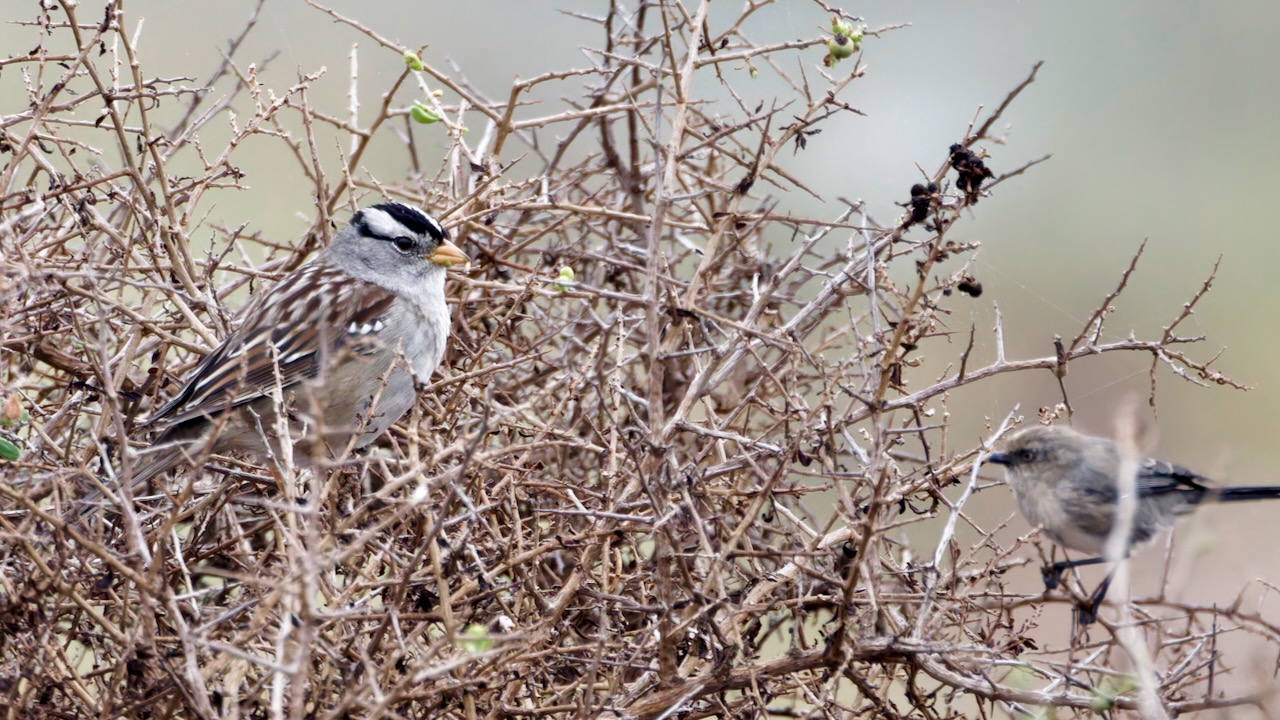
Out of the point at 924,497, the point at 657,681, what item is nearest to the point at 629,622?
the point at 657,681

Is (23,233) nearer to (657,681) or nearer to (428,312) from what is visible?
(428,312)

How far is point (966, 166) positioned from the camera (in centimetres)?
262

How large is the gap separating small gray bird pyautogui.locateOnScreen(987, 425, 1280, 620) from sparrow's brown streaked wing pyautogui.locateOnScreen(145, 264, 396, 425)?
6.77ft

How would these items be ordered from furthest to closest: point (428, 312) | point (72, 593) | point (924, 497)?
point (428, 312)
point (924, 497)
point (72, 593)

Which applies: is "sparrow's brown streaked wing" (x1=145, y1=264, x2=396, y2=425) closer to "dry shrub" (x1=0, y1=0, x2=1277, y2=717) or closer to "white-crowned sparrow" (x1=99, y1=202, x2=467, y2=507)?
"white-crowned sparrow" (x1=99, y1=202, x2=467, y2=507)

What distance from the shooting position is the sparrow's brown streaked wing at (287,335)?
356 cm

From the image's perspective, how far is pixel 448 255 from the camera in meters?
3.99

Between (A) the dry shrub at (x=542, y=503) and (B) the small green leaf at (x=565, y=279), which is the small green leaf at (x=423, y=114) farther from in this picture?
(B) the small green leaf at (x=565, y=279)

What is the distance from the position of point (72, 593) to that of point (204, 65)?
655 centimetres

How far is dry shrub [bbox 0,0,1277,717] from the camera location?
243 centimetres

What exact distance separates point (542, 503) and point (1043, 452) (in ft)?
4.38

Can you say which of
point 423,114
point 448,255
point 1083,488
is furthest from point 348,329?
point 1083,488

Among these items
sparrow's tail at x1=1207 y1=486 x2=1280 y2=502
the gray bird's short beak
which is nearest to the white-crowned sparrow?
the gray bird's short beak

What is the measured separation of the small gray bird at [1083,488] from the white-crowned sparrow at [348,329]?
180 cm
